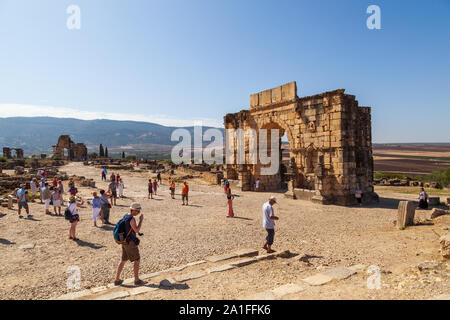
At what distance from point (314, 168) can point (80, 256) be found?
46.2ft

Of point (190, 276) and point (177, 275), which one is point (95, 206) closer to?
point (177, 275)

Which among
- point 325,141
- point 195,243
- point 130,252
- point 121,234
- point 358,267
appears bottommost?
point 195,243

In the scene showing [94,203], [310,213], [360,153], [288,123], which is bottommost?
[310,213]

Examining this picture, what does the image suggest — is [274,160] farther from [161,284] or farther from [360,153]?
[161,284]

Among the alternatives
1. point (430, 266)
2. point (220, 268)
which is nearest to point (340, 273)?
point (430, 266)

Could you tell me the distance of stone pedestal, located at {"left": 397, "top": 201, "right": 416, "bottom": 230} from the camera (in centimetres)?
990

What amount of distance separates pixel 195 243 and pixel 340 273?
4176 mm

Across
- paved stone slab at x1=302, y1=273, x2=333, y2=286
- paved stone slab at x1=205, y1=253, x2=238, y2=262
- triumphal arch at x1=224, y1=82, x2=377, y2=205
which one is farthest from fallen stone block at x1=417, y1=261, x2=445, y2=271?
triumphal arch at x1=224, y1=82, x2=377, y2=205

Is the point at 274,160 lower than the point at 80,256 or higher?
higher

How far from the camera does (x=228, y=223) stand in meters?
11.1

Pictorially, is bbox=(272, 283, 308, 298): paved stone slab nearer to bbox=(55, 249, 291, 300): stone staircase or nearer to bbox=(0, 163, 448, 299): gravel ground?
bbox=(0, 163, 448, 299): gravel ground

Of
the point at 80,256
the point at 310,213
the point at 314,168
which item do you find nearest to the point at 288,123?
the point at 314,168

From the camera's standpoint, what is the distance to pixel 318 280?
213 inches
